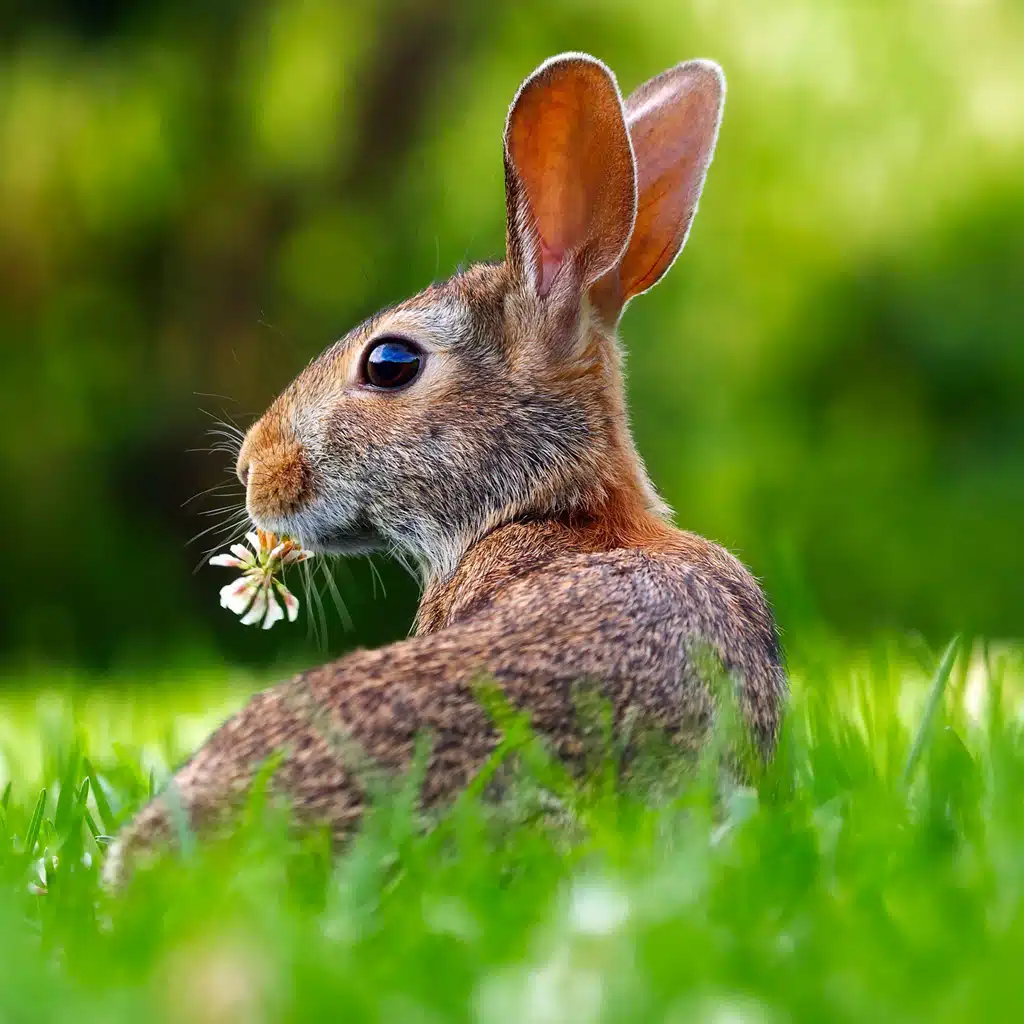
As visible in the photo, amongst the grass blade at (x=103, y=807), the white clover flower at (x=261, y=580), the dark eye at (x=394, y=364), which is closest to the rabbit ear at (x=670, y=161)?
the dark eye at (x=394, y=364)

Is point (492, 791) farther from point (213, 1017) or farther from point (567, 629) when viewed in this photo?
point (213, 1017)

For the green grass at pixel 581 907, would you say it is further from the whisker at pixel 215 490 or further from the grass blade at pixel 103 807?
the whisker at pixel 215 490

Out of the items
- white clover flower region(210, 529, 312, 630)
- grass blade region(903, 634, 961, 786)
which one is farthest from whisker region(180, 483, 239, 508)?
grass blade region(903, 634, 961, 786)

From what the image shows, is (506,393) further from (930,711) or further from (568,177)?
(930,711)

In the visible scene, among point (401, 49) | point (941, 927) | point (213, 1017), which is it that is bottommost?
point (941, 927)

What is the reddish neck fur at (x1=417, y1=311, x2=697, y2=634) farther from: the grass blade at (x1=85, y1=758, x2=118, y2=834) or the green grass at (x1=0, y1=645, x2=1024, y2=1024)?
the grass blade at (x1=85, y1=758, x2=118, y2=834)

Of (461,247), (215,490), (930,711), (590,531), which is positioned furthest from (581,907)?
(461,247)

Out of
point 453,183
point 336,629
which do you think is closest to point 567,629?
point 336,629

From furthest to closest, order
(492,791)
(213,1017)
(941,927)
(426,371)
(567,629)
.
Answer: (426,371), (567,629), (492,791), (941,927), (213,1017)
